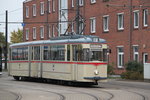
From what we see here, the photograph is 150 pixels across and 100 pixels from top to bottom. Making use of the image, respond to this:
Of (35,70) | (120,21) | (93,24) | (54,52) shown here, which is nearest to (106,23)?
(120,21)

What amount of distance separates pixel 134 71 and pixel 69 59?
10842 millimetres

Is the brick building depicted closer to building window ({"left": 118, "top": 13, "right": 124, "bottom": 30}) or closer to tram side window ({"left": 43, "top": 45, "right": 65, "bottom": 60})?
building window ({"left": 118, "top": 13, "right": 124, "bottom": 30})

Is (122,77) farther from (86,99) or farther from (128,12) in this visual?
(86,99)

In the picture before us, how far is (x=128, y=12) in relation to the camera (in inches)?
1805

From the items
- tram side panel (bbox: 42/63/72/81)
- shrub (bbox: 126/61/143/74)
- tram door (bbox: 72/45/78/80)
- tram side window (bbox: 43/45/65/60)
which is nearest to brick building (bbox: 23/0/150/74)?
shrub (bbox: 126/61/143/74)

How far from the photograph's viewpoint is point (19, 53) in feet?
119

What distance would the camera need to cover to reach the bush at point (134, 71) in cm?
3731

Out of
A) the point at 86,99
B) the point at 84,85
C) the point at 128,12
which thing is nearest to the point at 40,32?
the point at 128,12

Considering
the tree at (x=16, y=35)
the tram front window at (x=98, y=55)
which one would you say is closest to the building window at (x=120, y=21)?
the tram front window at (x=98, y=55)

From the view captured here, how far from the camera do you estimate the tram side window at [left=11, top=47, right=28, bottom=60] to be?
3525 cm

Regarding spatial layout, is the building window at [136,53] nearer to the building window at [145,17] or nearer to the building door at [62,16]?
the building window at [145,17]

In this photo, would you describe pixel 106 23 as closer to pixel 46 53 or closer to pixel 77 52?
pixel 46 53

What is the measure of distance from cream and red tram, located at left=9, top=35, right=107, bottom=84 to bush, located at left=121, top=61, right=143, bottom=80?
802 cm

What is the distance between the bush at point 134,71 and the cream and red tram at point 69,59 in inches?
316
